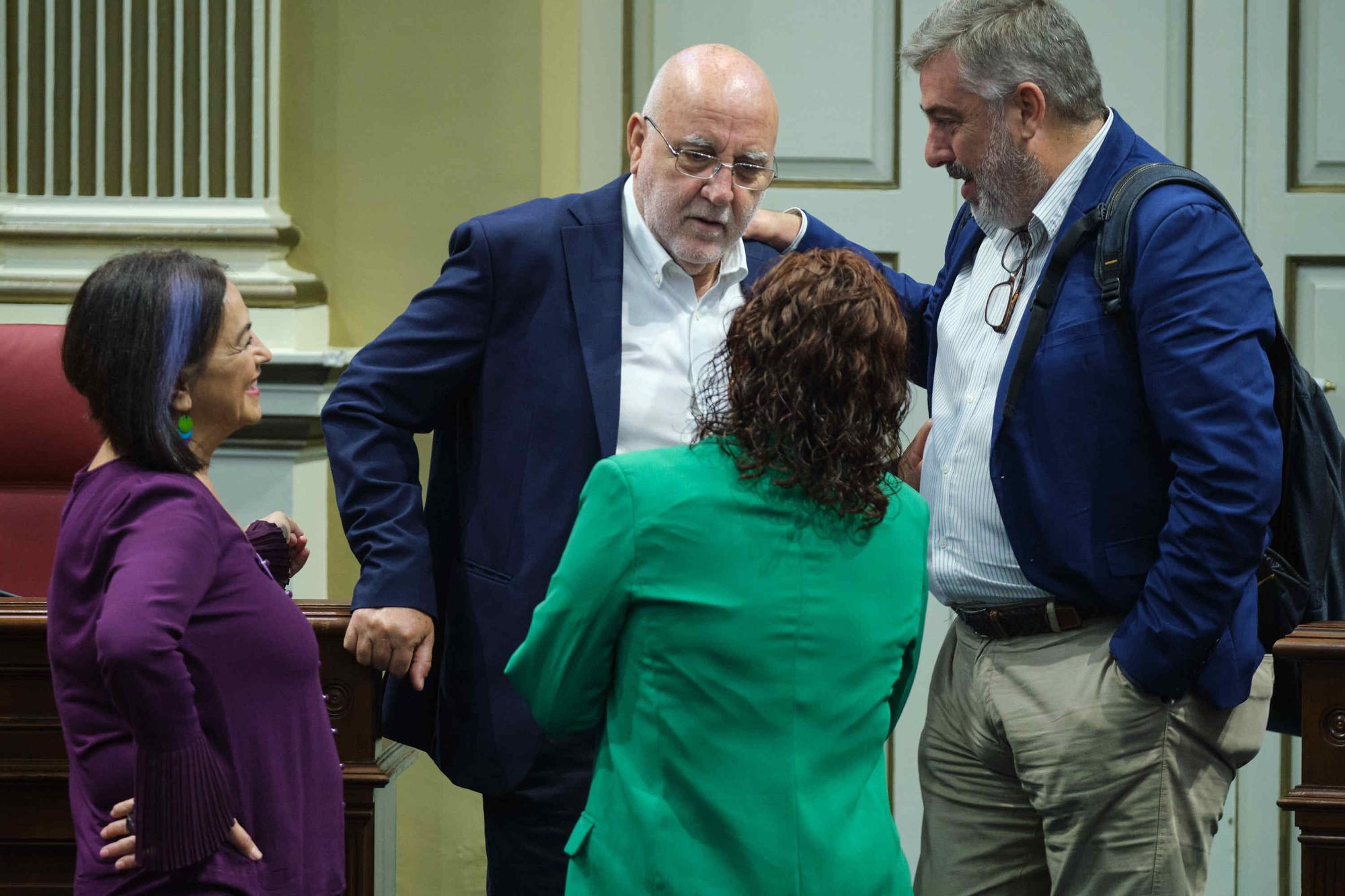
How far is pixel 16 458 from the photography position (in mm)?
2777

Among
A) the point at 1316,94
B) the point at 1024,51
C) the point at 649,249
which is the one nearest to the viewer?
the point at 1024,51

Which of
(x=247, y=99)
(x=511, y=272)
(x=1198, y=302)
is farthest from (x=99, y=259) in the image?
(x=1198, y=302)

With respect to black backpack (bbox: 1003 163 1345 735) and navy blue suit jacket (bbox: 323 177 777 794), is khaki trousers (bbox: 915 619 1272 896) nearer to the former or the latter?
black backpack (bbox: 1003 163 1345 735)

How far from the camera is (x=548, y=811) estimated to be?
1985 millimetres

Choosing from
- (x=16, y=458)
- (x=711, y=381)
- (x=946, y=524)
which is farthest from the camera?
(x=16, y=458)

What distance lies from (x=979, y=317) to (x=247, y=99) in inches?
72.7

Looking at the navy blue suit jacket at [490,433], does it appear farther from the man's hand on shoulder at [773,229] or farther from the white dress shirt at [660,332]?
the man's hand on shoulder at [773,229]

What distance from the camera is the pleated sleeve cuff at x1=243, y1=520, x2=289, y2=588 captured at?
1.91m

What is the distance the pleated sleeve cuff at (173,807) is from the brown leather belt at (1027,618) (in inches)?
41.1

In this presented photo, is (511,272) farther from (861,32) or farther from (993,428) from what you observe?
(861,32)

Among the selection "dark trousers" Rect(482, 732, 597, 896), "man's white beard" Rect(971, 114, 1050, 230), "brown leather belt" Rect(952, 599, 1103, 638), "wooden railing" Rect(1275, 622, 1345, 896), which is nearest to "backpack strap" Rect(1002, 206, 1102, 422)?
"man's white beard" Rect(971, 114, 1050, 230)

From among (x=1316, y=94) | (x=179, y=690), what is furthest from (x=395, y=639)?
(x=1316, y=94)

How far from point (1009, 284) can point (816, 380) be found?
73 centimetres

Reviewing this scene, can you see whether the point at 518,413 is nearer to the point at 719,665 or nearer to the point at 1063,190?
the point at 719,665
